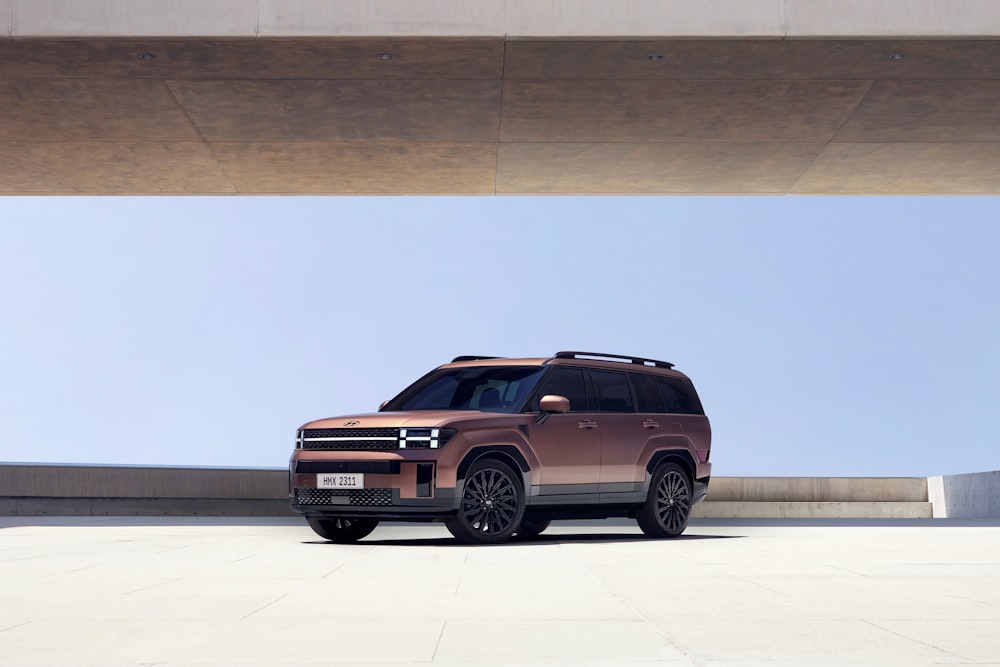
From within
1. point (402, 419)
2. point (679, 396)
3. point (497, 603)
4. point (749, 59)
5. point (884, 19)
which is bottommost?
point (497, 603)

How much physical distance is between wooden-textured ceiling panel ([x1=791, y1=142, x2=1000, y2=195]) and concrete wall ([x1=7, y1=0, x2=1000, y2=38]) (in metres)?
3.70

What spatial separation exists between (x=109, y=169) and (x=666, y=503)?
27.4 ft

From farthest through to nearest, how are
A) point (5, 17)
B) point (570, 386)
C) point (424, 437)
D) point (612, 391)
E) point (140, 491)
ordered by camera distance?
point (140, 491)
point (612, 391)
point (570, 386)
point (5, 17)
point (424, 437)

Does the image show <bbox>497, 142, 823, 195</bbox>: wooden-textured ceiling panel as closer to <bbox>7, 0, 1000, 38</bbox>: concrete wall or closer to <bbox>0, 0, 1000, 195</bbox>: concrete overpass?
<bbox>0, 0, 1000, 195</bbox>: concrete overpass

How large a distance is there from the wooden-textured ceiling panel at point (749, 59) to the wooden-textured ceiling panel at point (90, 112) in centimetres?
394

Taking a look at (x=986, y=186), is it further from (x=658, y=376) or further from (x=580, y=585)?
(x=580, y=585)

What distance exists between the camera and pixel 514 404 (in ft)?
44.2

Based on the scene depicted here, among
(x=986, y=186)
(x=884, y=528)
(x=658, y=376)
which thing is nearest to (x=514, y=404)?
(x=658, y=376)

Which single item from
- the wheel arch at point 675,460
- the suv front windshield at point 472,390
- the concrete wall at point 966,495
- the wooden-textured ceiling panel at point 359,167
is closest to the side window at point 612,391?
the wheel arch at point 675,460

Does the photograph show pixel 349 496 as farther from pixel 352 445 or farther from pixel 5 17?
pixel 5 17

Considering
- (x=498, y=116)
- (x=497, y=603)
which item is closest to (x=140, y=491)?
(x=498, y=116)

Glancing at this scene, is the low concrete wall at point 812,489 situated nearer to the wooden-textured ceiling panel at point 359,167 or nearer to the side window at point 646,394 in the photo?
the wooden-textured ceiling panel at point 359,167

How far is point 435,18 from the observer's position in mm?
13008

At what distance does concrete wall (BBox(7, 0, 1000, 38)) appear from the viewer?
1298 centimetres
